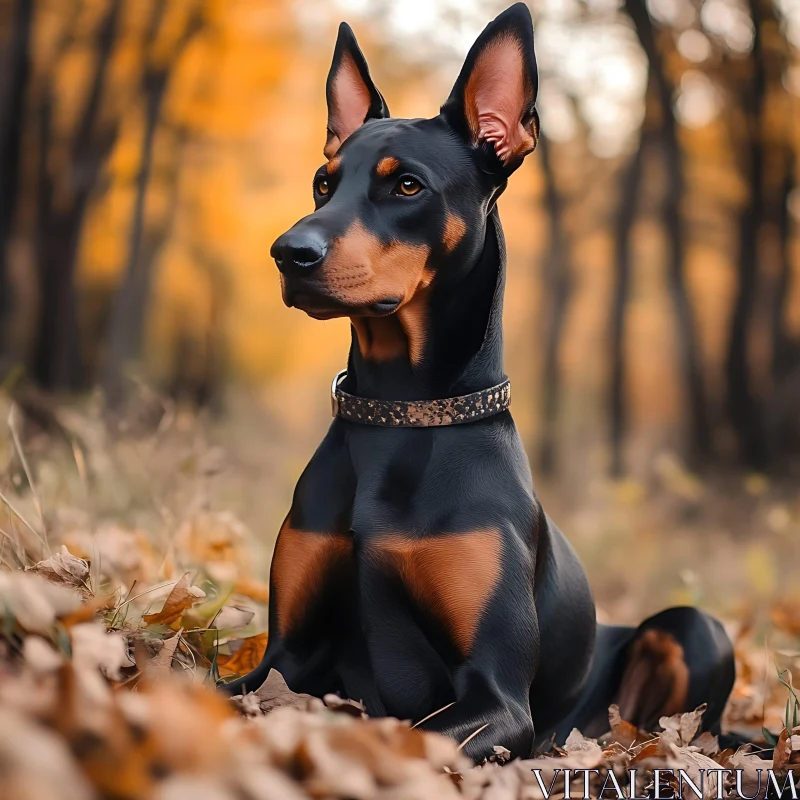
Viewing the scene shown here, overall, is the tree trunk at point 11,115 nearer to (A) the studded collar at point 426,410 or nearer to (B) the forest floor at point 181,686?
(B) the forest floor at point 181,686

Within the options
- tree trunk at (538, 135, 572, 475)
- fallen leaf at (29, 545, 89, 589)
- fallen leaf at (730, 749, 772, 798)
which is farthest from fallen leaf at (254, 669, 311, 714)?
tree trunk at (538, 135, 572, 475)

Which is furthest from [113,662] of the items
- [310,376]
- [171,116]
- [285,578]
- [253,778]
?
[310,376]

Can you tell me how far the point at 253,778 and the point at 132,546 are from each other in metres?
2.71

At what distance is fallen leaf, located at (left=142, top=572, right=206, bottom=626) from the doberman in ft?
0.72

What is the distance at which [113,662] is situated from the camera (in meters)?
1.95

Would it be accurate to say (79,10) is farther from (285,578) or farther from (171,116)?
(285,578)

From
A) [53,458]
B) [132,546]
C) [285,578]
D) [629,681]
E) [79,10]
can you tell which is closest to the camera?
[285,578]

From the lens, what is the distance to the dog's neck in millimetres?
2801

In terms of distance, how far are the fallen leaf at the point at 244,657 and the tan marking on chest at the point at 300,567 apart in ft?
1.83

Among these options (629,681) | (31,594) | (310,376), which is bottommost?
(310,376)

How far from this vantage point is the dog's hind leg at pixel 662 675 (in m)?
3.27

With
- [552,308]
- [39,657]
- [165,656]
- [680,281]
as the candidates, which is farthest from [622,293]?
[39,657]

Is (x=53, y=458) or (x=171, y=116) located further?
(x=171, y=116)

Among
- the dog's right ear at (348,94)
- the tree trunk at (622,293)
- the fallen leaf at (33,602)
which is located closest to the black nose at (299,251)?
the dog's right ear at (348,94)
